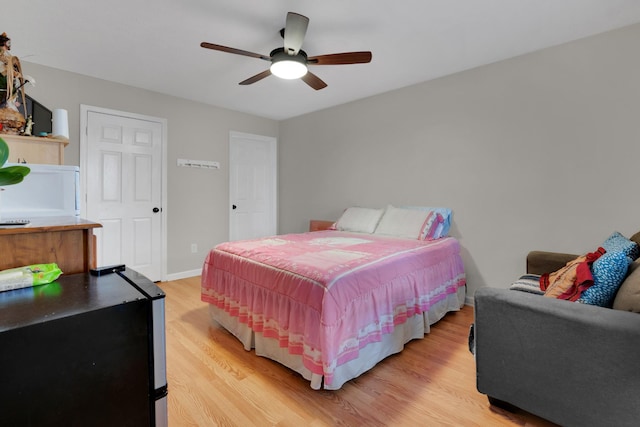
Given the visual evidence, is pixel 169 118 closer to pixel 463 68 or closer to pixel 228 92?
pixel 228 92

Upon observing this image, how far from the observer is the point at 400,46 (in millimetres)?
2604

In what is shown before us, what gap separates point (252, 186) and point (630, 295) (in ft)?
14.2

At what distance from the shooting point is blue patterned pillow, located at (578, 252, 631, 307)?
4.70 feet

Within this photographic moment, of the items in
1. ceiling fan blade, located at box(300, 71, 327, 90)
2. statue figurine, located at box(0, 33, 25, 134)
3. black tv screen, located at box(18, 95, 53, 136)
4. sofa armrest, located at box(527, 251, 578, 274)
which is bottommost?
sofa armrest, located at box(527, 251, 578, 274)

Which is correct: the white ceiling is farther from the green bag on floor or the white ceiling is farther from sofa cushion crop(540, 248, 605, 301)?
the green bag on floor

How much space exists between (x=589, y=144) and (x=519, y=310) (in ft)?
6.13

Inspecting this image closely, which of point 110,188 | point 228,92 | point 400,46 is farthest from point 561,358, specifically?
point 110,188

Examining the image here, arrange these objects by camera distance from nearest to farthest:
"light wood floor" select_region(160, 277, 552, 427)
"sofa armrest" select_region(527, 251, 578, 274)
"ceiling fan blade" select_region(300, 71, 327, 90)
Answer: "light wood floor" select_region(160, 277, 552, 427) → "sofa armrest" select_region(527, 251, 578, 274) → "ceiling fan blade" select_region(300, 71, 327, 90)

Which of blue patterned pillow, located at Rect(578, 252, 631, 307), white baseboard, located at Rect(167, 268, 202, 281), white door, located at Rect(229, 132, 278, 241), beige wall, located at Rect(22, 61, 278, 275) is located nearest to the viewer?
blue patterned pillow, located at Rect(578, 252, 631, 307)

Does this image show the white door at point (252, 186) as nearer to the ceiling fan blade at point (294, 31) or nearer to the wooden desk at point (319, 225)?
the wooden desk at point (319, 225)

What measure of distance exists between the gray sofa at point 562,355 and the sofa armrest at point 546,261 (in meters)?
0.79

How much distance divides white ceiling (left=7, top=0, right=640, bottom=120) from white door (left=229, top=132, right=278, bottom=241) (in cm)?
141

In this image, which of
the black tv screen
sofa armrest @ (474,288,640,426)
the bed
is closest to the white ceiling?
the black tv screen

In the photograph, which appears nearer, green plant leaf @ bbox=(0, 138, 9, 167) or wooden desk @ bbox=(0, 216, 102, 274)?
green plant leaf @ bbox=(0, 138, 9, 167)
